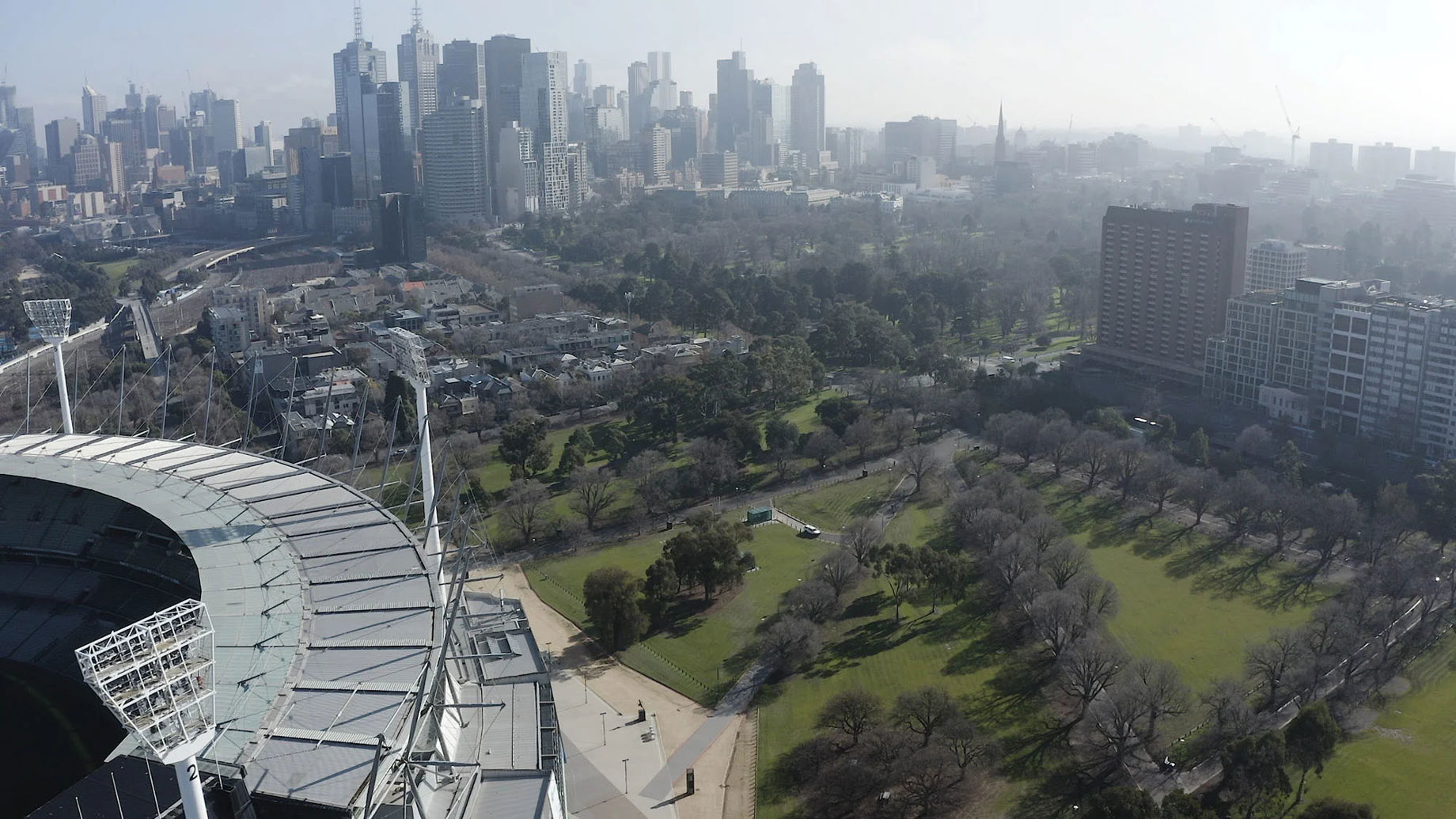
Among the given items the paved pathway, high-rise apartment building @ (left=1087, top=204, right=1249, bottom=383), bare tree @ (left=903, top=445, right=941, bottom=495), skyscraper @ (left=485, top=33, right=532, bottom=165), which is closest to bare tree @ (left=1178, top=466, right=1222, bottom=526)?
bare tree @ (left=903, top=445, right=941, bottom=495)

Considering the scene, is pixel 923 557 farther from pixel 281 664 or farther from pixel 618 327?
pixel 618 327

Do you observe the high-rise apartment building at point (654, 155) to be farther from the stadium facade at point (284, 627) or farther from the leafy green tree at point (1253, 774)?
the leafy green tree at point (1253, 774)

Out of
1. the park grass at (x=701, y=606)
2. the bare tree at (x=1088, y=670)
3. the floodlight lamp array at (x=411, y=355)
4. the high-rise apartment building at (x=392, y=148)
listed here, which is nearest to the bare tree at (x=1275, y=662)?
the bare tree at (x=1088, y=670)

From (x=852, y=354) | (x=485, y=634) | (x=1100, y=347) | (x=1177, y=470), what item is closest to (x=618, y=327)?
(x=852, y=354)

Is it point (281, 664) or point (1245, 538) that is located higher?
point (281, 664)

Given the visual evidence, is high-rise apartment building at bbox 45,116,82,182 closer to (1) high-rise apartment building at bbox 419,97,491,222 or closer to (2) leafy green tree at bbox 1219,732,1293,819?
(1) high-rise apartment building at bbox 419,97,491,222
